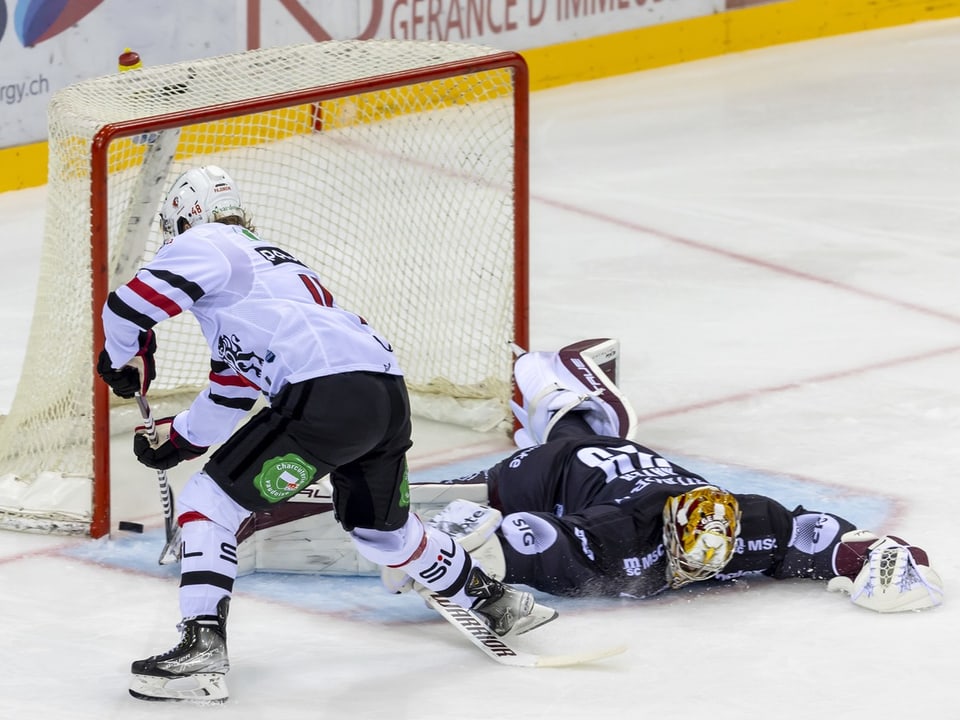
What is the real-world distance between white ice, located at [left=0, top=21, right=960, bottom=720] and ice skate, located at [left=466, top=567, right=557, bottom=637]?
0.23 ft

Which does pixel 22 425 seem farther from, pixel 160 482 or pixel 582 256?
pixel 582 256

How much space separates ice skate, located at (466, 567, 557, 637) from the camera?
4004 mm

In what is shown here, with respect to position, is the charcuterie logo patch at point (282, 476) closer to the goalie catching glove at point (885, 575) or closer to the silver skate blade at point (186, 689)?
the silver skate blade at point (186, 689)

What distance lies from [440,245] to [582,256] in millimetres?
1022

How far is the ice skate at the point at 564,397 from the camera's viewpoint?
16.3 ft

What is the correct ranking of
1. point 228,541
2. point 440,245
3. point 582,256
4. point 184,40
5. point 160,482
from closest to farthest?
point 228,541
point 160,482
point 440,245
point 582,256
point 184,40

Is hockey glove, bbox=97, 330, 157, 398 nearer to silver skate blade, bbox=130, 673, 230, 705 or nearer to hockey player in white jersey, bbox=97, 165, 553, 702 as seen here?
hockey player in white jersey, bbox=97, 165, 553, 702

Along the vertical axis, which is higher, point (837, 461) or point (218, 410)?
point (218, 410)

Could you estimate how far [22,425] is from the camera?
494 cm

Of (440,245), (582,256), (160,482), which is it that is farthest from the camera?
(582,256)

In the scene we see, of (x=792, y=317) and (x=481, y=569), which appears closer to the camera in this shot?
(x=481, y=569)

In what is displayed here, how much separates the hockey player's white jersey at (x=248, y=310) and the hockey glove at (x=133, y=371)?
124mm

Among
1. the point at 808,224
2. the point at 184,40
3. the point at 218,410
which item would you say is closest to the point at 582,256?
the point at 808,224

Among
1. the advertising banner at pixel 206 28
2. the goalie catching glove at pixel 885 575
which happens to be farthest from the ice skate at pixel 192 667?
the advertising banner at pixel 206 28
